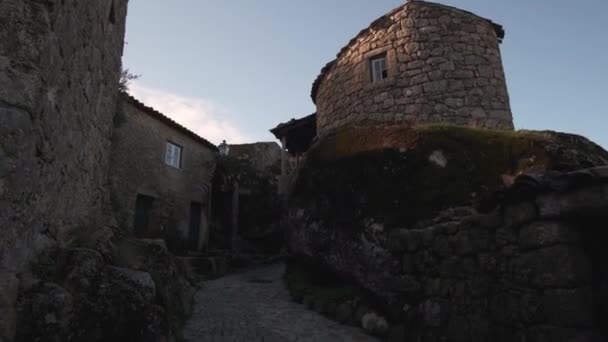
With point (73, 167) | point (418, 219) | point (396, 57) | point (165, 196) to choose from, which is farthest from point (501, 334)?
point (165, 196)

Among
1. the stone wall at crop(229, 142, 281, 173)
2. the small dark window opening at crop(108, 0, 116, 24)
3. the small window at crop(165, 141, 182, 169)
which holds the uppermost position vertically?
the stone wall at crop(229, 142, 281, 173)

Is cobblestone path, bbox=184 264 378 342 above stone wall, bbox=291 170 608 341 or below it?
below

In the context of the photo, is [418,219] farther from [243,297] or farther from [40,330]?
[40,330]

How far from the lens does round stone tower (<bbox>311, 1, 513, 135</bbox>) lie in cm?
838

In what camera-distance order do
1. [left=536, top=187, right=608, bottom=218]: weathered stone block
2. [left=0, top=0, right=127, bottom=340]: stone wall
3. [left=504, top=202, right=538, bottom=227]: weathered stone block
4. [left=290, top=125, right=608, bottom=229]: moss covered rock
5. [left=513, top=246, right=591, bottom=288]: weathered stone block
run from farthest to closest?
[left=290, top=125, right=608, bottom=229]: moss covered rock < [left=504, top=202, right=538, bottom=227]: weathered stone block < [left=513, top=246, right=591, bottom=288]: weathered stone block < [left=536, top=187, right=608, bottom=218]: weathered stone block < [left=0, top=0, right=127, bottom=340]: stone wall

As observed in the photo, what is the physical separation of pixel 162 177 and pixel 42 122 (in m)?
10.9

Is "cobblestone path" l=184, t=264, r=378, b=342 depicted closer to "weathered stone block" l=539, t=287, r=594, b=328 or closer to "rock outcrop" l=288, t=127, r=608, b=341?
"rock outcrop" l=288, t=127, r=608, b=341

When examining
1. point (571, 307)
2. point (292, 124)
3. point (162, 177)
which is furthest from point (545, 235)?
point (162, 177)

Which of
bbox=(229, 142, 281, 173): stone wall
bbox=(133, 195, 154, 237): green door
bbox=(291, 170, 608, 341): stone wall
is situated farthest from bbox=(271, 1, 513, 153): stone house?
bbox=(229, 142, 281, 173): stone wall

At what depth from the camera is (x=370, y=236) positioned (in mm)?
5617

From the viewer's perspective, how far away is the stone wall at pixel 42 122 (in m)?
1.84

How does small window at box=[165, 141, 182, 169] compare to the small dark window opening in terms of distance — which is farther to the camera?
small window at box=[165, 141, 182, 169]

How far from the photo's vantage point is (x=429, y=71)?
862cm

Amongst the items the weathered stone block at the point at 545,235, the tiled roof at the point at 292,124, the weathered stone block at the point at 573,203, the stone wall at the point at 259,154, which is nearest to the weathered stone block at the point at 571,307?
the weathered stone block at the point at 545,235
